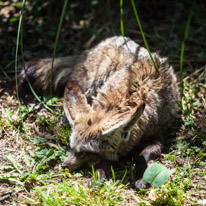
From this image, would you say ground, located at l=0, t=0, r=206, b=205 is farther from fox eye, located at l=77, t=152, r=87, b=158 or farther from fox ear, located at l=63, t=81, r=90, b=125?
fox ear, located at l=63, t=81, r=90, b=125

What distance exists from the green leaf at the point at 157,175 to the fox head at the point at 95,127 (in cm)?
54

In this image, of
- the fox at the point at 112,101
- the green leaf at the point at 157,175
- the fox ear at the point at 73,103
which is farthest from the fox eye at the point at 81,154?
the green leaf at the point at 157,175

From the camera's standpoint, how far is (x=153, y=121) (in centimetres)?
401

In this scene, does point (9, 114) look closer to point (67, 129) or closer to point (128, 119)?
point (67, 129)

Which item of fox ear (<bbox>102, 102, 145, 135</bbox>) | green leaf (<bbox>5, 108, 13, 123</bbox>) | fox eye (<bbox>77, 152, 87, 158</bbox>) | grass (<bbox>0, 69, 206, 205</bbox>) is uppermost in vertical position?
fox ear (<bbox>102, 102, 145, 135</bbox>)

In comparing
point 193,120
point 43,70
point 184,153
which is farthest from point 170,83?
point 43,70

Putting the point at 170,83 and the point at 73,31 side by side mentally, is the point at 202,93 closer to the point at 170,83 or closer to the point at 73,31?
the point at 170,83

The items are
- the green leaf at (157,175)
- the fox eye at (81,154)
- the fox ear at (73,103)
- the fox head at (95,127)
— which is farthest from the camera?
the fox ear at (73,103)

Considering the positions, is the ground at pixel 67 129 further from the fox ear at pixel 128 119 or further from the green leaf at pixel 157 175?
the fox ear at pixel 128 119

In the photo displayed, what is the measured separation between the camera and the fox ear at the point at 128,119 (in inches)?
121

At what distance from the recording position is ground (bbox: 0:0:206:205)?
3.26 meters

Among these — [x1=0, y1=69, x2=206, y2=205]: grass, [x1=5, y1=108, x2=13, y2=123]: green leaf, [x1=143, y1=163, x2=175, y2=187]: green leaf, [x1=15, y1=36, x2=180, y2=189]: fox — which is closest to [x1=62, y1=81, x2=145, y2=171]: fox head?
[x1=15, y1=36, x2=180, y2=189]: fox

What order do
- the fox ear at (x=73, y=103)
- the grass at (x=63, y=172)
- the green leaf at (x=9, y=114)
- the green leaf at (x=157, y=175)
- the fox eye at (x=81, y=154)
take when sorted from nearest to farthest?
the green leaf at (x=157, y=175) < the grass at (x=63, y=172) < the fox eye at (x=81, y=154) < the fox ear at (x=73, y=103) < the green leaf at (x=9, y=114)

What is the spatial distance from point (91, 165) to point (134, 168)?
554 millimetres
